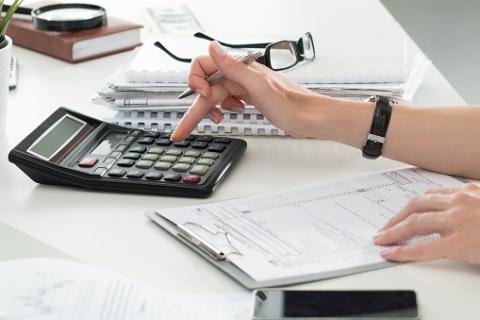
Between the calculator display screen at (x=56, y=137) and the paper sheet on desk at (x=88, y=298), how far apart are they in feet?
0.92

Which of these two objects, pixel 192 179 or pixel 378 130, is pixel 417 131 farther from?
pixel 192 179

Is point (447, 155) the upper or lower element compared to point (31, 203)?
upper

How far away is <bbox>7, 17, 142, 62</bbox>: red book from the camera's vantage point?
5.59ft

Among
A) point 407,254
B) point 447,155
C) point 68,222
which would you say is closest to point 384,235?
point 407,254

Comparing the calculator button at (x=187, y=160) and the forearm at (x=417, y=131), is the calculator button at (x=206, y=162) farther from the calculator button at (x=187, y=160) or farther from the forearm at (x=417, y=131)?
the forearm at (x=417, y=131)

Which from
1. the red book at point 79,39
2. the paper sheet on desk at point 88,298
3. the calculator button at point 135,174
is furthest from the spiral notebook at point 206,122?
the paper sheet on desk at point 88,298

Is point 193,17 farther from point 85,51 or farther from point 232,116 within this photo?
point 232,116

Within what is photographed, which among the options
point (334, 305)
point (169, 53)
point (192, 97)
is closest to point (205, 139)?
point (192, 97)

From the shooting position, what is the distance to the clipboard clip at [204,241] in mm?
1012

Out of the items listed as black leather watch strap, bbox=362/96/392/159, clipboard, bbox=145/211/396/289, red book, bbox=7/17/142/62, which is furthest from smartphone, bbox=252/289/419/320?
red book, bbox=7/17/142/62

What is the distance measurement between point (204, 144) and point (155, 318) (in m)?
0.44

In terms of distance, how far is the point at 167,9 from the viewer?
6.68ft

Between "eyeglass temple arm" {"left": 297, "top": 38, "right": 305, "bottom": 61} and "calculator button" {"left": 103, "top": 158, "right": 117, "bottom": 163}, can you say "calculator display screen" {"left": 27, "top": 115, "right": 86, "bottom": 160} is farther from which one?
"eyeglass temple arm" {"left": 297, "top": 38, "right": 305, "bottom": 61}

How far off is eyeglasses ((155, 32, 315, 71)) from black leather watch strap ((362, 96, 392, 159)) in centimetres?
20
